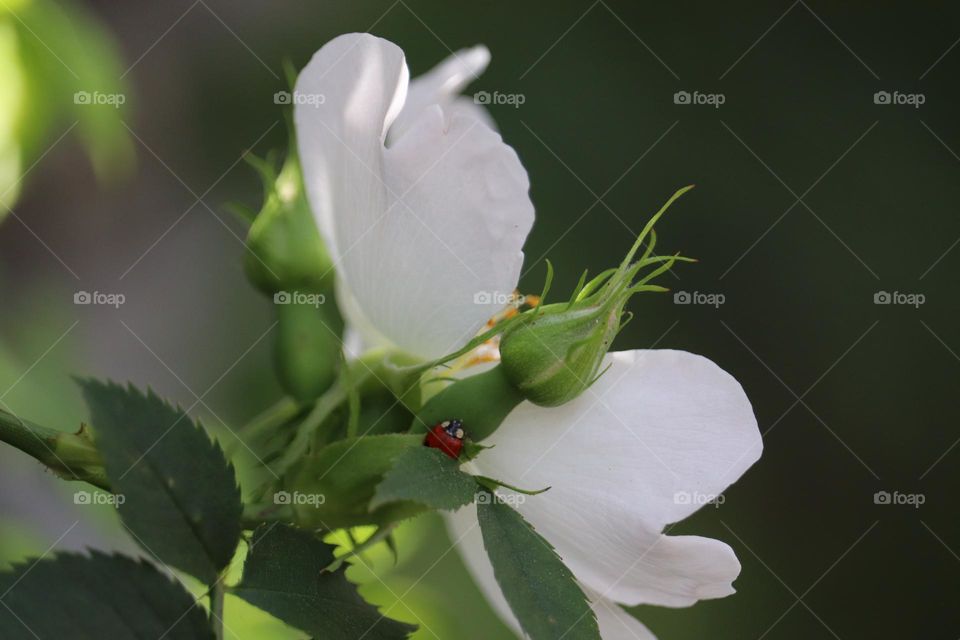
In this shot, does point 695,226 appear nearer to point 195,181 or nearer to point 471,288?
point 195,181

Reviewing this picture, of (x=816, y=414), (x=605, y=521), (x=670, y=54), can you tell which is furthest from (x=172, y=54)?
(x=605, y=521)

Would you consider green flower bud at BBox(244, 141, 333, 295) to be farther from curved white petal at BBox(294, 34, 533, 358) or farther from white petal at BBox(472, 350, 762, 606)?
white petal at BBox(472, 350, 762, 606)

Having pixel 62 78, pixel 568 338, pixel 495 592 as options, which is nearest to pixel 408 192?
pixel 568 338

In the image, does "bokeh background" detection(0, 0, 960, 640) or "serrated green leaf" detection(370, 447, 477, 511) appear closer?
"serrated green leaf" detection(370, 447, 477, 511)

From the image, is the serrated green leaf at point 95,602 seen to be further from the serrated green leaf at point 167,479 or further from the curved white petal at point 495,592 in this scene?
the curved white petal at point 495,592

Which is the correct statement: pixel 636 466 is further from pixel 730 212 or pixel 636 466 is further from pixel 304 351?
pixel 730 212

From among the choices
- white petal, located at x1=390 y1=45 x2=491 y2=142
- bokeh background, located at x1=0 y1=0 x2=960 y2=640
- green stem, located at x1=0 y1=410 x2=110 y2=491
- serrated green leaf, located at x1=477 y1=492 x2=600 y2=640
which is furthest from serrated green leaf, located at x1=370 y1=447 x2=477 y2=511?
bokeh background, located at x1=0 y1=0 x2=960 y2=640

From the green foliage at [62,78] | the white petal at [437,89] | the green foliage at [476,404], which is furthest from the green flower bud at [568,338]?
the green foliage at [62,78]
